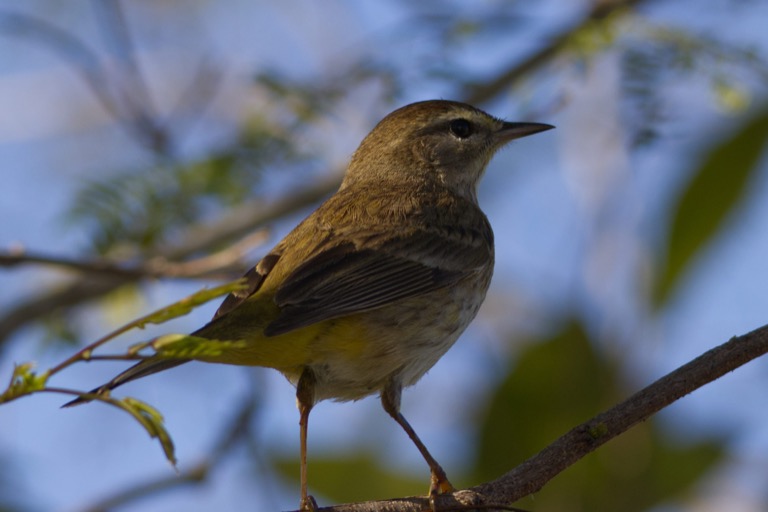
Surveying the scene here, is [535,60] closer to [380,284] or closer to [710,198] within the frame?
[710,198]

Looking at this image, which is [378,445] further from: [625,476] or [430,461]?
[430,461]

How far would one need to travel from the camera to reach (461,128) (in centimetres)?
635

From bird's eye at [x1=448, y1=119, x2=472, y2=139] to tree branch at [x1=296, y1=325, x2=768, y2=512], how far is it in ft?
9.85

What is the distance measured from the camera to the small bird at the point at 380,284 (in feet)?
14.4

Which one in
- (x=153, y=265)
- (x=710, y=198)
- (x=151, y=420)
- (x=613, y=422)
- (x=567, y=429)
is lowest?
(x=613, y=422)

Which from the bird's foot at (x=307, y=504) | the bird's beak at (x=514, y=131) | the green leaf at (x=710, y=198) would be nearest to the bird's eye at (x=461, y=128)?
the bird's beak at (x=514, y=131)

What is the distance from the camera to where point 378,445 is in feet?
22.4

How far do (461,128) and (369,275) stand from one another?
177 cm

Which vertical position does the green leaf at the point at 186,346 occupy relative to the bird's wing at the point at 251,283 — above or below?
below

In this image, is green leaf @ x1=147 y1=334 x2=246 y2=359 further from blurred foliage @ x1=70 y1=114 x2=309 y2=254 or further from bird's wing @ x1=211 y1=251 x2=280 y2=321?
blurred foliage @ x1=70 y1=114 x2=309 y2=254

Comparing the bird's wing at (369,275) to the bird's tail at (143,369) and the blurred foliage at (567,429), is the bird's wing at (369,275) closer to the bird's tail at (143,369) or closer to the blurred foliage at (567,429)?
the bird's tail at (143,369)

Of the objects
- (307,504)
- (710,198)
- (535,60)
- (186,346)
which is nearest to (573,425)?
(710,198)

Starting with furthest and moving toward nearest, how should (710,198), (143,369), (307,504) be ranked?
(710,198) < (307,504) < (143,369)

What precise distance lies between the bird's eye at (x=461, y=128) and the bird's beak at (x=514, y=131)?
0.17 metres
